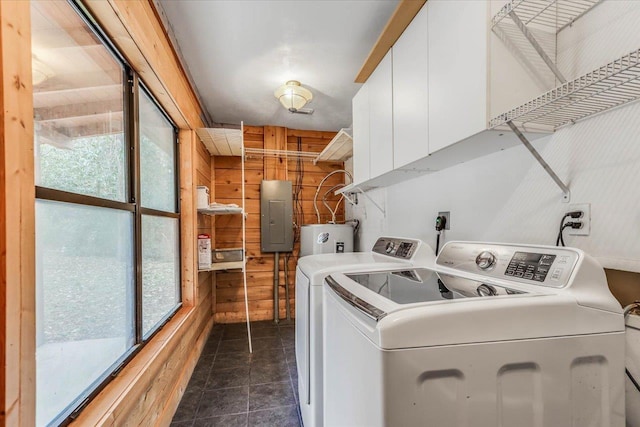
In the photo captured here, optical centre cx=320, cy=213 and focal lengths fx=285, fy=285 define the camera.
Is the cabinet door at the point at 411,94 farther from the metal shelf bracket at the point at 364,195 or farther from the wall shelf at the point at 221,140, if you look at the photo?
the wall shelf at the point at 221,140

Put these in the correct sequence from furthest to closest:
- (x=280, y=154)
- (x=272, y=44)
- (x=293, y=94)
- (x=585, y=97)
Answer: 1. (x=280, y=154)
2. (x=293, y=94)
3. (x=272, y=44)
4. (x=585, y=97)

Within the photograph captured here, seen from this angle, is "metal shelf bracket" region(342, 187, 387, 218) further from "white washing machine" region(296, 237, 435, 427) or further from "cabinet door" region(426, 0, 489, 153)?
"cabinet door" region(426, 0, 489, 153)

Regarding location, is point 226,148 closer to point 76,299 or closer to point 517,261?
point 76,299

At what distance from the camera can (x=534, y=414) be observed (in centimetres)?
70

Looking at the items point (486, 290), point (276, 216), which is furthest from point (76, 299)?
point (276, 216)

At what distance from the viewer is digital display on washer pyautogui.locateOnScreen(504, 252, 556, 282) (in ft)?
2.85

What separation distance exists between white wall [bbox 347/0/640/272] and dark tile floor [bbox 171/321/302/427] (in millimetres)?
1670

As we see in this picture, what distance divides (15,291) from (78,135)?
28.1 inches

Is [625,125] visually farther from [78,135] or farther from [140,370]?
[140,370]

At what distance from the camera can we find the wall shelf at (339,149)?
277 cm

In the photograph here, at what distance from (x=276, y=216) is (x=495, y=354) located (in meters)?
3.04

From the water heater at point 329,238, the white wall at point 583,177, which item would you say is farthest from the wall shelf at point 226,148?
→ the white wall at point 583,177

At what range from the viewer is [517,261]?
0.97 metres

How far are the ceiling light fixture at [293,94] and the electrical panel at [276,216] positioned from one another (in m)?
1.20
